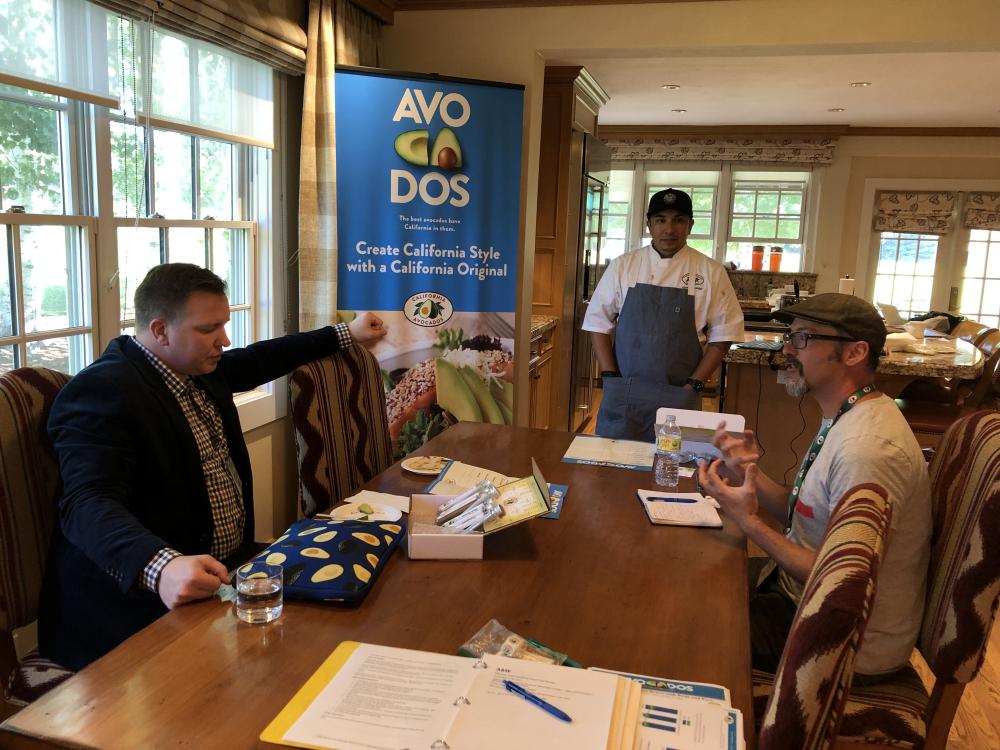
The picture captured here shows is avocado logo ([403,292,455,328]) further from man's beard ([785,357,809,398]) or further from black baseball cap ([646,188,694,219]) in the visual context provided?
man's beard ([785,357,809,398])

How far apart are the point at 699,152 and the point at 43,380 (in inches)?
285

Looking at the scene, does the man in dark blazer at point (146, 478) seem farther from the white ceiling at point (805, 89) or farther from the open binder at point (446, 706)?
the white ceiling at point (805, 89)

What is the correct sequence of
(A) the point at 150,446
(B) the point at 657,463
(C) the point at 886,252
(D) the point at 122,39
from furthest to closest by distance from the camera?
(C) the point at 886,252, (D) the point at 122,39, (B) the point at 657,463, (A) the point at 150,446

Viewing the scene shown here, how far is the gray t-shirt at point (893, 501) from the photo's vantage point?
1.46 m

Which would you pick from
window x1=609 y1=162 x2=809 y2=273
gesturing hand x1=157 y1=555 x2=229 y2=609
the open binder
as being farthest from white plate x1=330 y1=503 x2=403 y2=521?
window x1=609 y1=162 x2=809 y2=273

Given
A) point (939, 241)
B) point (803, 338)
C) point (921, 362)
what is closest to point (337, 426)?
point (803, 338)

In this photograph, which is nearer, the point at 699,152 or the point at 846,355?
the point at 846,355

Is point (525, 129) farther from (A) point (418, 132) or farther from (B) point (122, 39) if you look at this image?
(B) point (122, 39)

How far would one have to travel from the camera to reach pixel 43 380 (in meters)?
1.58

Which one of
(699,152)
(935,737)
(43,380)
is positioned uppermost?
(699,152)

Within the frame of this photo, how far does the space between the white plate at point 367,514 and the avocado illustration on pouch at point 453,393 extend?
1600 mm

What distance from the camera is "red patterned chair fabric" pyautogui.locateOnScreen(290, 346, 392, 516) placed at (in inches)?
82.7

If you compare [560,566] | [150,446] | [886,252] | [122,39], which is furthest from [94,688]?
[886,252]

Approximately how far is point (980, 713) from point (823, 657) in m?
1.93
